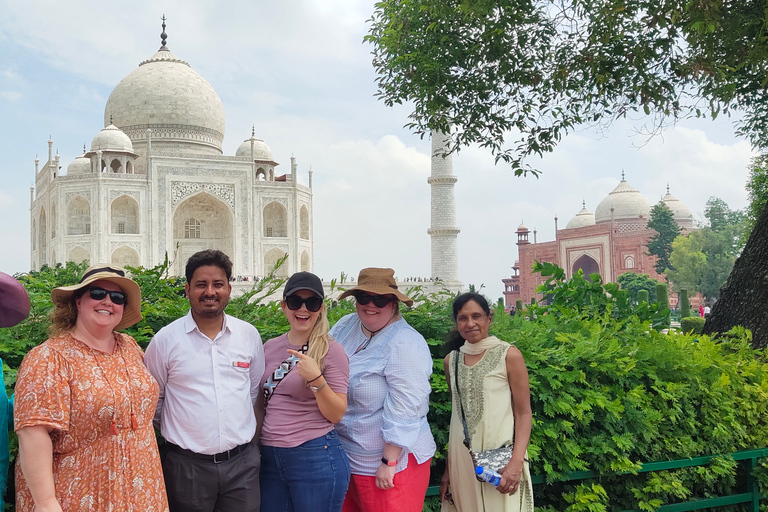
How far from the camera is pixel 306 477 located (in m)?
2.06

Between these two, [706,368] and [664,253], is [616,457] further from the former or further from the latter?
[664,253]

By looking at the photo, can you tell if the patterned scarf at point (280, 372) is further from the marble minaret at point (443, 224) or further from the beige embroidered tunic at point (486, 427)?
the marble minaret at point (443, 224)

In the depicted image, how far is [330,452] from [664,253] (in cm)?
3579

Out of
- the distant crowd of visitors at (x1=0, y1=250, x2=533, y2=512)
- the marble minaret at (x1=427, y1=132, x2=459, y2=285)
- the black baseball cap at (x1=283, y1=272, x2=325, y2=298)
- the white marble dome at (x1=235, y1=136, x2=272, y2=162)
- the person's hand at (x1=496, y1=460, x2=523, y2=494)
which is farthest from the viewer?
the white marble dome at (x1=235, y1=136, x2=272, y2=162)

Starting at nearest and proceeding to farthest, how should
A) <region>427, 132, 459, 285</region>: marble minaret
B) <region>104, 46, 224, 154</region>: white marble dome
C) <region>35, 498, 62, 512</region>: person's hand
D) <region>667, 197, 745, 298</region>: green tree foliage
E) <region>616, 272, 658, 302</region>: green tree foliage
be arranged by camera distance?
<region>35, 498, 62, 512</region>: person's hand → <region>427, 132, 459, 285</region>: marble minaret → <region>104, 46, 224, 154</region>: white marble dome → <region>667, 197, 745, 298</region>: green tree foliage → <region>616, 272, 658, 302</region>: green tree foliage

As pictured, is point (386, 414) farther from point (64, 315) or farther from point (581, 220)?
point (581, 220)

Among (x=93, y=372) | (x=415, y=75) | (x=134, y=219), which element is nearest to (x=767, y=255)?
(x=415, y=75)

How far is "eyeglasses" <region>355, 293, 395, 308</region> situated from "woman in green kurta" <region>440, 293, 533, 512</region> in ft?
0.93

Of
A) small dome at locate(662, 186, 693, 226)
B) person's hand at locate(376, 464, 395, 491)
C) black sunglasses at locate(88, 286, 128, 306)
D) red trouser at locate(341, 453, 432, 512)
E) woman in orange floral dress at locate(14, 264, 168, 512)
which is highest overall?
small dome at locate(662, 186, 693, 226)

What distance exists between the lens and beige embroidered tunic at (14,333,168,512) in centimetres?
165

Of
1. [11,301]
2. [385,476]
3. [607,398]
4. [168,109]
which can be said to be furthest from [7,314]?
[168,109]

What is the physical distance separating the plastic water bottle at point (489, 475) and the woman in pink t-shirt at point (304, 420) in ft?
1.54

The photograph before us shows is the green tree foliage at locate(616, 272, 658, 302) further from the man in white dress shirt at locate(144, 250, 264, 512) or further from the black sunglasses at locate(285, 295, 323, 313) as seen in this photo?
the man in white dress shirt at locate(144, 250, 264, 512)

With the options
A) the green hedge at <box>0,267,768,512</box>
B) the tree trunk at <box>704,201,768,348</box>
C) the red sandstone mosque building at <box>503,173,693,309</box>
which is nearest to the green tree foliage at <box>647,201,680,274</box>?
the red sandstone mosque building at <box>503,173,693,309</box>
